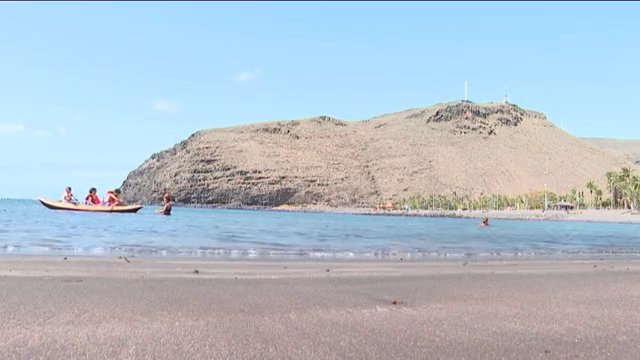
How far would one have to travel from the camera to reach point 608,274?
12.8 m

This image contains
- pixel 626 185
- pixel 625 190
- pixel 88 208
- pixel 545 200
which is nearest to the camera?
pixel 88 208

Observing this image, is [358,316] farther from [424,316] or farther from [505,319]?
[505,319]

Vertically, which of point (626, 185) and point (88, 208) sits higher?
point (626, 185)

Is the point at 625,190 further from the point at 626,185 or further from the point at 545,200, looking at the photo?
the point at 545,200

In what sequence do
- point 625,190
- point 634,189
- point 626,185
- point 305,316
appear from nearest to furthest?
1. point 305,316
2. point 634,189
3. point 626,185
4. point 625,190

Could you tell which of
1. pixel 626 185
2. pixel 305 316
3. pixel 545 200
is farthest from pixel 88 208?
pixel 545 200

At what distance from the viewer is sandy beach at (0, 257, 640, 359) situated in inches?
203

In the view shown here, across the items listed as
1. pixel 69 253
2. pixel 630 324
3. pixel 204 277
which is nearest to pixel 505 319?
pixel 630 324

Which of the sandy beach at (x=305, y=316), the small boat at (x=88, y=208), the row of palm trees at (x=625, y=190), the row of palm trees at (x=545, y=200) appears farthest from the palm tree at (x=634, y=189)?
the sandy beach at (x=305, y=316)

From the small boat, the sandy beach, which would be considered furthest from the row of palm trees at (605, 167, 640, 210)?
the sandy beach

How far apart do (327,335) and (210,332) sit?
42.5 inches

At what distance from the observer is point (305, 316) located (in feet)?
21.6

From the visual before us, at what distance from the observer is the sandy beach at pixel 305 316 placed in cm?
515

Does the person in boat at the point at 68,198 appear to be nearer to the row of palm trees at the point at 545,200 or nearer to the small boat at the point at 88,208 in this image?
the small boat at the point at 88,208
